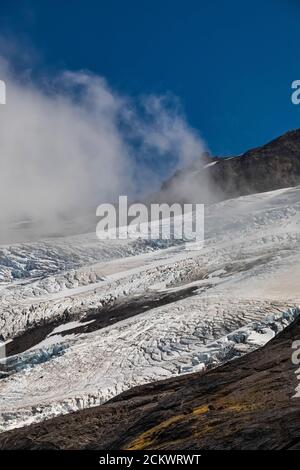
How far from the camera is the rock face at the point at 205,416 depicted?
1255cm

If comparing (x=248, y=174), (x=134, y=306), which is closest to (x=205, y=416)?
(x=134, y=306)

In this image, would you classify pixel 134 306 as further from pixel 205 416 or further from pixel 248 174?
pixel 248 174

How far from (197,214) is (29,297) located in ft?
140

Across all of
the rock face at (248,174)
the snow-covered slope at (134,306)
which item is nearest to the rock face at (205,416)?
the snow-covered slope at (134,306)

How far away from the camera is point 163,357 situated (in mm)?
37688

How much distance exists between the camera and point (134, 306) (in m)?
54.1

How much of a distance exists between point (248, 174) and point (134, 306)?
3333 inches

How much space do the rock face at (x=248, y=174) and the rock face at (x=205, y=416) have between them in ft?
349

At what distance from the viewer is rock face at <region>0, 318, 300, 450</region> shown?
12.5 m

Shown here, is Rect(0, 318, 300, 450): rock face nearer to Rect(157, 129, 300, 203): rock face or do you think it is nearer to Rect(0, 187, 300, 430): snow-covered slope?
Rect(0, 187, 300, 430): snow-covered slope

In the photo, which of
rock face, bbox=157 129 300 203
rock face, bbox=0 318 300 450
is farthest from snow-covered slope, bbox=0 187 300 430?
rock face, bbox=157 129 300 203

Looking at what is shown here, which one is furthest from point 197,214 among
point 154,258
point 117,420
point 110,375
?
point 117,420

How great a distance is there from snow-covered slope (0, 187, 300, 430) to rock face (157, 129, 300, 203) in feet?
122
